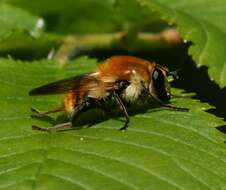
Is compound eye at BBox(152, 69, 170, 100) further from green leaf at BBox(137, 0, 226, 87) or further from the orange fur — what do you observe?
green leaf at BBox(137, 0, 226, 87)

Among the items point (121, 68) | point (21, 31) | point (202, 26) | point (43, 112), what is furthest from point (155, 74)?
point (21, 31)

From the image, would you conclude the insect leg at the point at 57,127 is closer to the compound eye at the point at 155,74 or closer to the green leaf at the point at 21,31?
the compound eye at the point at 155,74

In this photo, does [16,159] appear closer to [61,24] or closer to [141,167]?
[141,167]

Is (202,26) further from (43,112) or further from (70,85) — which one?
(43,112)

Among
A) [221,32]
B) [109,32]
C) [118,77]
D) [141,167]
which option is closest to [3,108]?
[118,77]

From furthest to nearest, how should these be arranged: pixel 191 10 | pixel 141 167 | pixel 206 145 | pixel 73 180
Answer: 1. pixel 191 10
2. pixel 206 145
3. pixel 141 167
4. pixel 73 180

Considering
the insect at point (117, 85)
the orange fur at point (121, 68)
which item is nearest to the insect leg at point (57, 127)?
the insect at point (117, 85)

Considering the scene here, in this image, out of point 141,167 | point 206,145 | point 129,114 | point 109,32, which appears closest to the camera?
point 141,167

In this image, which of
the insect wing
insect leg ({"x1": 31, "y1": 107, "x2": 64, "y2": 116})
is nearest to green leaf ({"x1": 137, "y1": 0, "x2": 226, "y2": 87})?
the insect wing
